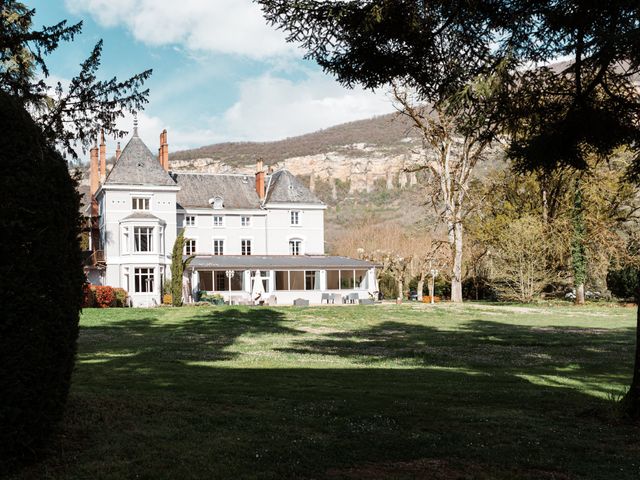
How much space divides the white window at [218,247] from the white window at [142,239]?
756 centimetres

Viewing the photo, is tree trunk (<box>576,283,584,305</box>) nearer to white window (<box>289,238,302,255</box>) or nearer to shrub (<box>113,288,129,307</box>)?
white window (<box>289,238,302,255</box>)

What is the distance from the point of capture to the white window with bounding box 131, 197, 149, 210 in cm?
4538

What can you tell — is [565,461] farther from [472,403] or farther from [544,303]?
[544,303]

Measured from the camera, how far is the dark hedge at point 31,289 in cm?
Answer: 493

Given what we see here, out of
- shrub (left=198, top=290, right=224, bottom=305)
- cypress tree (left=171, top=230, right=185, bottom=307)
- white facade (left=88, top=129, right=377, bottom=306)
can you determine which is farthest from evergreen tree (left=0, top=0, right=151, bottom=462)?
shrub (left=198, top=290, right=224, bottom=305)

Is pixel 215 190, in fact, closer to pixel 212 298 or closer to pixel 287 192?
pixel 287 192

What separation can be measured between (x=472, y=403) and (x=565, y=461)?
2.70m

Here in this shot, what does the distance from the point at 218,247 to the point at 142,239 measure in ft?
27.0

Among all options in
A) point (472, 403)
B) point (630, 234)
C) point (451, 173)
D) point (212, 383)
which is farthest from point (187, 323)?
point (630, 234)

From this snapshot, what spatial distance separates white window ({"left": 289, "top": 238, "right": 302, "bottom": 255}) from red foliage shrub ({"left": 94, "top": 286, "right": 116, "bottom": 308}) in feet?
61.8

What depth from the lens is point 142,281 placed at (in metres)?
43.8

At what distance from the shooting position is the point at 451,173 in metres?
41.4

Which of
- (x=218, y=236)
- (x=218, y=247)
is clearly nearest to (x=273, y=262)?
(x=218, y=247)

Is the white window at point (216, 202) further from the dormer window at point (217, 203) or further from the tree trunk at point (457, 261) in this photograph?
the tree trunk at point (457, 261)
